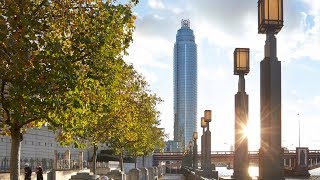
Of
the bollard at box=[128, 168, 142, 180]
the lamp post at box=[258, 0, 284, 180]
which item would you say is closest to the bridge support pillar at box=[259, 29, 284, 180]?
the lamp post at box=[258, 0, 284, 180]

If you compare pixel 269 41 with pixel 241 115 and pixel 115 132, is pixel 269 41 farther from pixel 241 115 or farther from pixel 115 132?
pixel 115 132

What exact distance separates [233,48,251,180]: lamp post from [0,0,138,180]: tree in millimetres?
4473

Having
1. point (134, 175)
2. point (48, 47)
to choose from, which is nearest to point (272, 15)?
point (48, 47)

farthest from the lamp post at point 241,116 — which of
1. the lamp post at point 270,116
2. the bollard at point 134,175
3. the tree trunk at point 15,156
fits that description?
the bollard at point 134,175

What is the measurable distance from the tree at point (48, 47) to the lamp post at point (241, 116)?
14.7 ft

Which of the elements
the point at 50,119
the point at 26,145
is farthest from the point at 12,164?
the point at 26,145

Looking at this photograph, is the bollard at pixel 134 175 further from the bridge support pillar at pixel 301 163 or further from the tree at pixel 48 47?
the bridge support pillar at pixel 301 163

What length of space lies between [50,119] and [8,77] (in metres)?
1.57

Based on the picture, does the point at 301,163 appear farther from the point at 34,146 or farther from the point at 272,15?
the point at 272,15

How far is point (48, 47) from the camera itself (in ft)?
40.3

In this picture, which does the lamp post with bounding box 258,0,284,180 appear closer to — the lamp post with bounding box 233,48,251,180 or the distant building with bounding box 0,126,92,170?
the lamp post with bounding box 233,48,251,180

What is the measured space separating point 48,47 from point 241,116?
7985 mm

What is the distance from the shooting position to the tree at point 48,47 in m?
12.0

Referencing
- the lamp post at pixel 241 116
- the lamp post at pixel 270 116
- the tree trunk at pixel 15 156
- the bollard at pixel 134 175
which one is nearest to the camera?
the lamp post at pixel 270 116
